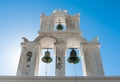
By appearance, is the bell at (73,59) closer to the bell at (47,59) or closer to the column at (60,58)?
the column at (60,58)

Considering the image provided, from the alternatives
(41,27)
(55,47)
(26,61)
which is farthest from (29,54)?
(41,27)

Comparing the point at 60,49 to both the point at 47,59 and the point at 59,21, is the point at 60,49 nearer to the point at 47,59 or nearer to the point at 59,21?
the point at 47,59

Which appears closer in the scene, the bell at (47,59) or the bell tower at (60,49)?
the bell tower at (60,49)

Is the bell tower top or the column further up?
the bell tower top

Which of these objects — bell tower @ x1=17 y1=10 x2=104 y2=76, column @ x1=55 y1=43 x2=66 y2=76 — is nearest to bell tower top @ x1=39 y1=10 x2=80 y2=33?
bell tower @ x1=17 y1=10 x2=104 y2=76

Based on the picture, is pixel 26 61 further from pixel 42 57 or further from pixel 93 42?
pixel 93 42

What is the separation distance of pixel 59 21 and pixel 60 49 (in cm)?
293

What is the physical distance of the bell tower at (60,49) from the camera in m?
9.64

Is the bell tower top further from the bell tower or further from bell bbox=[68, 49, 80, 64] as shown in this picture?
bell bbox=[68, 49, 80, 64]

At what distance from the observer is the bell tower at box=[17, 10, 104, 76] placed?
9.64m

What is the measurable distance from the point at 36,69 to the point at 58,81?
1988 millimetres

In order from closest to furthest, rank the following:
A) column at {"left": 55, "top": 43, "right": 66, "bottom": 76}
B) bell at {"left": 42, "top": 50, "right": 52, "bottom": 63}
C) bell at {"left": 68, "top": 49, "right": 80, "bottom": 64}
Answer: column at {"left": 55, "top": 43, "right": 66, "bottom": 76}, bell at {"left": 68, "top": 49, "right": 80, "bottom": 64}, bell at {"left": 42, "top": 50, "right": 52, "bottom": 63}

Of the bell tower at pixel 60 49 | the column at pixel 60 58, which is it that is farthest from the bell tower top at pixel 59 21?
the column at pixel 60 58

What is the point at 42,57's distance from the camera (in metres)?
10.7
